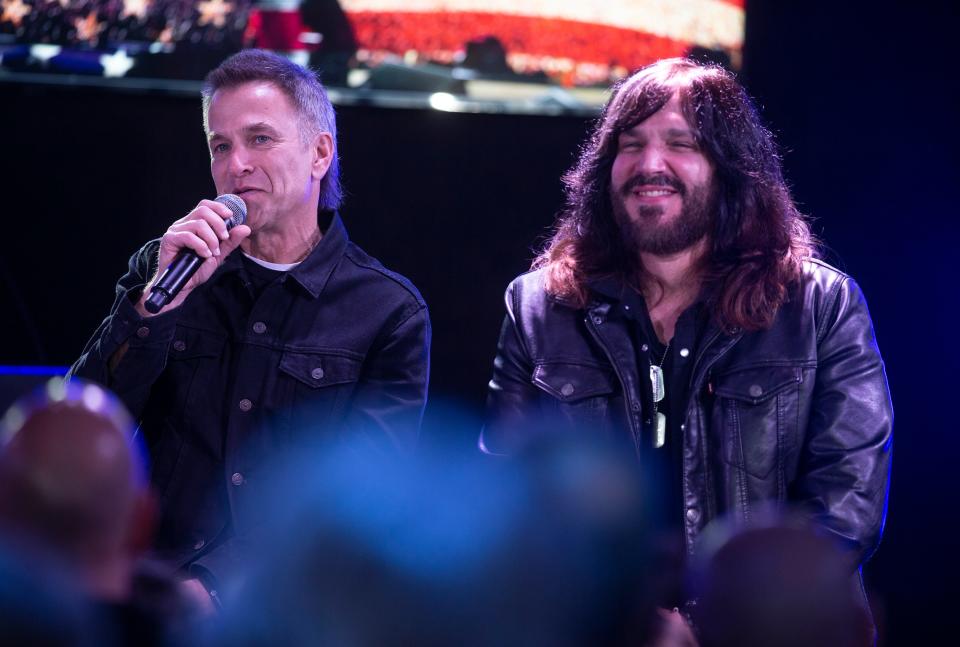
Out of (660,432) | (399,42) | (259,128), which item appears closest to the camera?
(660,432)

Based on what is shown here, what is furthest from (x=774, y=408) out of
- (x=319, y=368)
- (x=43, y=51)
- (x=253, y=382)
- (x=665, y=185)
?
(x=43, y=51)

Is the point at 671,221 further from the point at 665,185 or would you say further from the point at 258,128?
the point at 258,128

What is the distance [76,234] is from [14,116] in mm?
346

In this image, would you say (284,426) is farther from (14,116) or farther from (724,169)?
(14,116)

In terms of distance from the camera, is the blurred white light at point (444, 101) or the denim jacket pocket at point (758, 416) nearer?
the denim jacket pocket at point (758, 416)

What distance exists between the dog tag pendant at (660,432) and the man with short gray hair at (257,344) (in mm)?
466

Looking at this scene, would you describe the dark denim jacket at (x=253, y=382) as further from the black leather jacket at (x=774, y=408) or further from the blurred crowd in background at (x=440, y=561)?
the blurred crowd in background at (x=440, y=561)

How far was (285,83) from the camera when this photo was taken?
2189 mm

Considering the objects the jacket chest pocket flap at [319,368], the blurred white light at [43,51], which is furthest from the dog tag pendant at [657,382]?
the blurred white light at [43,51]

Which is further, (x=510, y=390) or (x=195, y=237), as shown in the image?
(x=510, y=390)

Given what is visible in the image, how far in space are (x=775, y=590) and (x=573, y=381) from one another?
1.60m

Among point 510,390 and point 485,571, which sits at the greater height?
point 485,571

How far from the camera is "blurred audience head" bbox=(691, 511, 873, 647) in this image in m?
0.49

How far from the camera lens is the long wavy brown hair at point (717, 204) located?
2.14 meters
